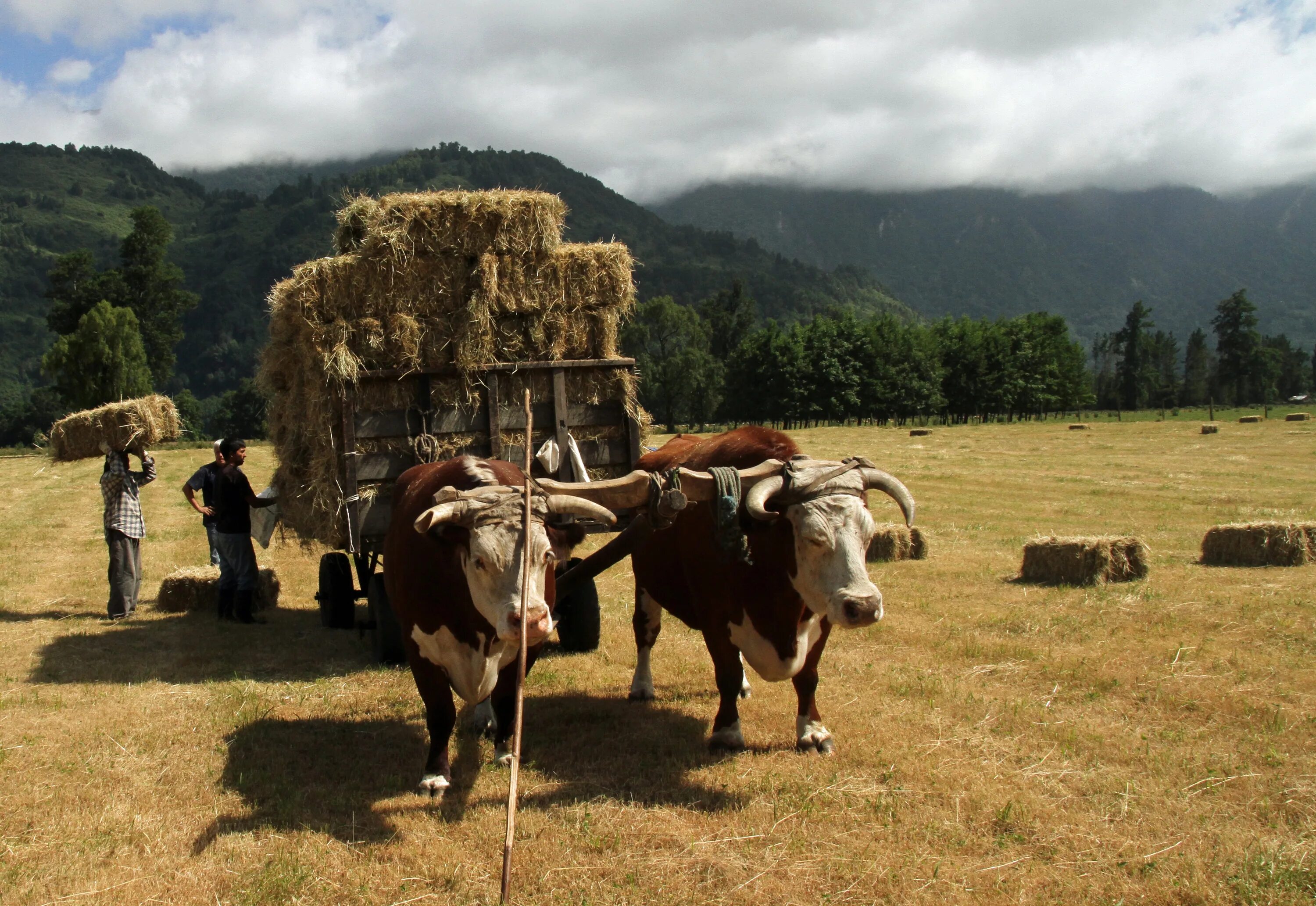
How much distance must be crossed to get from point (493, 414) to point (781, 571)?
419 centimetres

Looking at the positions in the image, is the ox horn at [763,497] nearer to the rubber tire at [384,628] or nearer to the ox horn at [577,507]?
the ox horn at [577,507]

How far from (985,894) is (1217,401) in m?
127

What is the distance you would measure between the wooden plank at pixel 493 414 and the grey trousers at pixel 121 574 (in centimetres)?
553

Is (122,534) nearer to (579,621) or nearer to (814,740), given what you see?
(579,621)

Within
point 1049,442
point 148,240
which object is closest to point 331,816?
point 1049,442

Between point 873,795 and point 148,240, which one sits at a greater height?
point 148,240

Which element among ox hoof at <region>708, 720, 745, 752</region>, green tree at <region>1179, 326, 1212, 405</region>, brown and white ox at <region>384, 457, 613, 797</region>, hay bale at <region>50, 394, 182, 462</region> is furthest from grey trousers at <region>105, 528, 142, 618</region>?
green tree at <region>1179, 326, 1212, 405</region>

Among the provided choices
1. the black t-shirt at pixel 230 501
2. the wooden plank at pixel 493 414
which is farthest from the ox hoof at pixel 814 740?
the black t-shirt at pixel 230 501

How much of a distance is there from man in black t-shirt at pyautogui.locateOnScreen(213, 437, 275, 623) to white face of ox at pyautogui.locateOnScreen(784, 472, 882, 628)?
311 inches

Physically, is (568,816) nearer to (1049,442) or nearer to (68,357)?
Result: (1049,442)

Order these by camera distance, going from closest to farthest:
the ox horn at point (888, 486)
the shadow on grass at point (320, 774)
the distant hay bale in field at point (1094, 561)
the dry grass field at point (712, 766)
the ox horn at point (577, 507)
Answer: the dry grass field at point (712, 766)
the shadow on grass at point (320, 774)
the ox horn at point (577, 507)
the ox horn at point (888, 486)
the distant hay bale in field at point (1094, 561)

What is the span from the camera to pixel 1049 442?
3984cm

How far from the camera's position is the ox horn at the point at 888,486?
20.3 feet

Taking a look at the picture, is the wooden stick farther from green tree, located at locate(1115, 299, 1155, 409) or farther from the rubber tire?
green tree, located at locate(1115, 299, 1155, 409)
